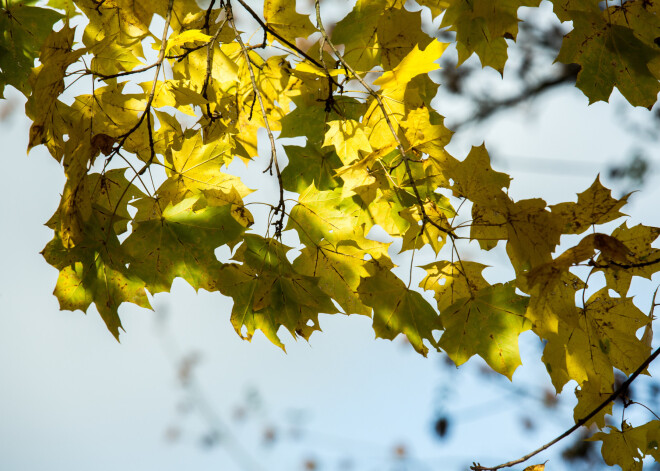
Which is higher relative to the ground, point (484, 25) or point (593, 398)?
point (484, 25)

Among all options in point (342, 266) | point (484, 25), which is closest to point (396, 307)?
point (342, 266)

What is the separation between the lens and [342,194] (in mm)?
1107

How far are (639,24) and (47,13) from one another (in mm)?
1641

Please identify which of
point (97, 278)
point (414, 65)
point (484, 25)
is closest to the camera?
point (414, 65)

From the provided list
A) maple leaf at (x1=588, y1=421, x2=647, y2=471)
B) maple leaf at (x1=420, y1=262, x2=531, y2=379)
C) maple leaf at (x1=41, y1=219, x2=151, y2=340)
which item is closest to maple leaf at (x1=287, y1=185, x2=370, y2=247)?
maple leaf at (x1=420, y1=262, x2=531, y2=379)

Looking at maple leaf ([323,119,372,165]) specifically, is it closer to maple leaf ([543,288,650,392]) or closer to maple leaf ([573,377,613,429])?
maple leaf ([543,288,650,392])

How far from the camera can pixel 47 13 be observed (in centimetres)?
148

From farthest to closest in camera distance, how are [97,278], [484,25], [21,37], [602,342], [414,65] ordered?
[21,37], [484,25], [602,342], [97,278], [414,65]

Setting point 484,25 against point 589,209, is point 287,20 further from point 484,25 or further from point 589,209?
point 589,209

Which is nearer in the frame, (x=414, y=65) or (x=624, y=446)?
(x=414, y=65)

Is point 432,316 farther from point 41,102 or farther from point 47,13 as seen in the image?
point 47,13

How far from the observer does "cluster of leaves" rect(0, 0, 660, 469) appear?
1.05m

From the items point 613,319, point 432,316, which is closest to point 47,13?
point 432,316

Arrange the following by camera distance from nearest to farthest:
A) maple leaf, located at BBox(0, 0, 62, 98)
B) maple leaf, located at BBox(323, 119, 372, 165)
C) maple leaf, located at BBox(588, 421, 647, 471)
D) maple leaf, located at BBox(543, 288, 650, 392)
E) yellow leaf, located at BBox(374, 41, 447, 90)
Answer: yellow leaf, located at BBox(374, 41, 447, 90), maple leaf, located at BBox(323, 119, 372, 165), maple leaf, located at BBox(543, 288, 650, 392), maple leaf, located at BBox(588, 421, 647, 471), maple leaf, located at BBox(0, 0, 62, 98)
